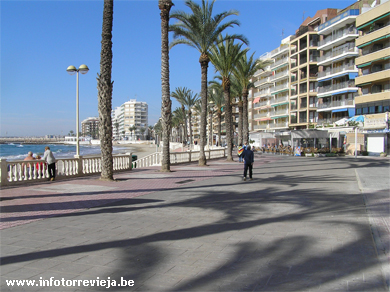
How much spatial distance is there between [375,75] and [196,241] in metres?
43.3

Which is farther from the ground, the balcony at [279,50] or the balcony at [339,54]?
the balcony at [279,50]

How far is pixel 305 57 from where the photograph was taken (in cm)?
6431

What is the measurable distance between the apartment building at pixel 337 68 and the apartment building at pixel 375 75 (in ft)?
19.2

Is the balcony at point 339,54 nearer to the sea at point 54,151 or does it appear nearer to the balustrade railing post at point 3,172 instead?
the sea at point 54,151

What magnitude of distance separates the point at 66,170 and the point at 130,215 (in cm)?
810

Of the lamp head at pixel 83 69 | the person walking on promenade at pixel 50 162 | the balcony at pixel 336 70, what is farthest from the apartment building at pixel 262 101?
the person walking on promenade at pixel 50 162

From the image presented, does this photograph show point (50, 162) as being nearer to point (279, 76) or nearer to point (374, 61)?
point (374, 61)

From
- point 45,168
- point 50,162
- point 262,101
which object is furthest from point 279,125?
point 50,162

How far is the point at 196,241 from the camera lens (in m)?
5.64

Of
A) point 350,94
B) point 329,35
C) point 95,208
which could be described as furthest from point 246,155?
point 329,35

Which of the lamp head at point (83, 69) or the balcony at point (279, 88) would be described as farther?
the balcony at point (279, 88)

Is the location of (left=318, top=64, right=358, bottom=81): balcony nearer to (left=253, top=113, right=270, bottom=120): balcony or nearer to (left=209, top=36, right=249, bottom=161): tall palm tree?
(left=253, top=113, right=270, bottom=120): balcony

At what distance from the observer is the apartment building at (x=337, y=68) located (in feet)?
168

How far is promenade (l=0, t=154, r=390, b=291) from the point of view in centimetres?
405
